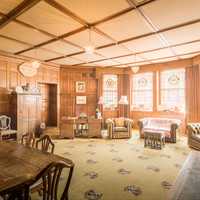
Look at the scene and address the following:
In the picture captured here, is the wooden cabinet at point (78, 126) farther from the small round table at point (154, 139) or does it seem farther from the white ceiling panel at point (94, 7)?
the white ceiling panel at point (94, 7)

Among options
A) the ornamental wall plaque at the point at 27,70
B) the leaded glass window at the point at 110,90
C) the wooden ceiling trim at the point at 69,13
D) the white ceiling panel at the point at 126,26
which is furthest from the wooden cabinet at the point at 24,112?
the white ceiling panel at the point at 126,26

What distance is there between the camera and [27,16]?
10.5 feet

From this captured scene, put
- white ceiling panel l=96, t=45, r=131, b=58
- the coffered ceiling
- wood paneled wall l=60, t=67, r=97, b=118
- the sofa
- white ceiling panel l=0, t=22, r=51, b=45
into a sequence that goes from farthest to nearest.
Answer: wood paneled wall l=60, t=67, r=97, b=118, the sofa, white ceiling panel l=96, t=45, r=131, b=58, white ceiling panel l=0, t=22, r=51, b=45, the coffered ceiling

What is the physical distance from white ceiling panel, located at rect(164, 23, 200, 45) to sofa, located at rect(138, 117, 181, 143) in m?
2.70

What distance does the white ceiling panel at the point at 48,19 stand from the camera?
2943 millimetres

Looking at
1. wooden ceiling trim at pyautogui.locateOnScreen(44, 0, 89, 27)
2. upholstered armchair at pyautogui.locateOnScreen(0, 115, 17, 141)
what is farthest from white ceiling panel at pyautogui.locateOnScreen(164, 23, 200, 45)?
upholstered armchair at pyautogui.locateOnScreen(0, 115, 17, 141)

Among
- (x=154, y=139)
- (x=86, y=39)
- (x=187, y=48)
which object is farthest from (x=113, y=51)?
(x=154, y=139)

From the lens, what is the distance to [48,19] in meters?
3.32

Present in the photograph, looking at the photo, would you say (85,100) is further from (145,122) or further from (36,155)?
(36,155)

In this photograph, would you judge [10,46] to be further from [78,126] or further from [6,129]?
[78,126]

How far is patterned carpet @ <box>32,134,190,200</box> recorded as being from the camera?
2.57 metres

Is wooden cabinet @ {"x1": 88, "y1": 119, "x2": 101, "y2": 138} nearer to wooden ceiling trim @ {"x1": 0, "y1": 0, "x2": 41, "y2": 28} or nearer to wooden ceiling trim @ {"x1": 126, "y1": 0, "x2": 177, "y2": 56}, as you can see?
wooden ceiling trim @ {"x1": 126, "y1": 0, "x2": 177, "y2": 56}

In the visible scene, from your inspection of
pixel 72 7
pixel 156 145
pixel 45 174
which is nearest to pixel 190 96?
pixel 156 145

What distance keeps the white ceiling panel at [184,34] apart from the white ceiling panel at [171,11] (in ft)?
1.30
